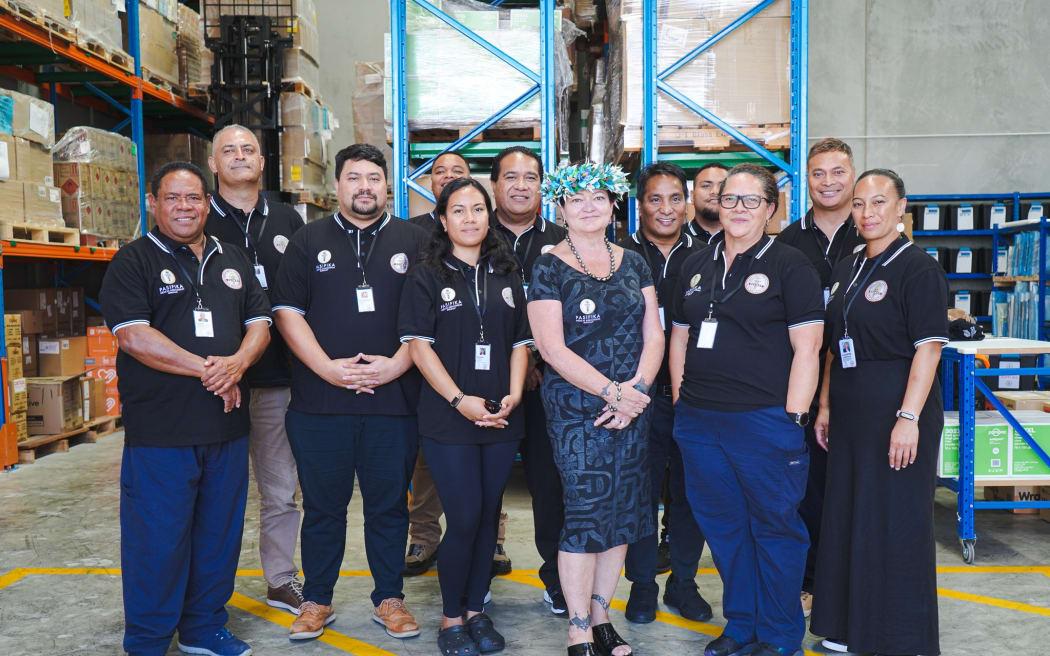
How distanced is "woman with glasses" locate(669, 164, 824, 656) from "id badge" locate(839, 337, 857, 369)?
→ 217 mm

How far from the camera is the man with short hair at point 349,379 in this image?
3402 millimetres

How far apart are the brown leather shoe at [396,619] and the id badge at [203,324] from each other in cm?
140

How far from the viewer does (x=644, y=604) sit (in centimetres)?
364

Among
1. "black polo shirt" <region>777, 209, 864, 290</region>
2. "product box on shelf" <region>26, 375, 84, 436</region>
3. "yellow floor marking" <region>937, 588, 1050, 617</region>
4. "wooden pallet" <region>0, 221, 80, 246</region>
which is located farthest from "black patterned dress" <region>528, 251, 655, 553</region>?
"product box on shelf" <region>26, 375, 84, 436</region>

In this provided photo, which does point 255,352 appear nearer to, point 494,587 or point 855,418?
point 494,587

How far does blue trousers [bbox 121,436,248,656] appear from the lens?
311 centimetres

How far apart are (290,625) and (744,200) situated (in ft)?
8.94

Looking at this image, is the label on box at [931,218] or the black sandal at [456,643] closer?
the black sandal at [456,643]

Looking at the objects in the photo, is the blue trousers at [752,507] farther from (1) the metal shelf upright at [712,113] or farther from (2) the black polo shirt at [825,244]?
(1) the metal shelf upright at [712,113]

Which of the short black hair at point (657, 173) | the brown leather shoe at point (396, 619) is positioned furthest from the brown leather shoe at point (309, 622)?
the short black hair at point (657, 173)

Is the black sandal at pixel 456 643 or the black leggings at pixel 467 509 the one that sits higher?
the black leggings at pixel 467 509

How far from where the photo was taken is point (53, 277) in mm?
9688

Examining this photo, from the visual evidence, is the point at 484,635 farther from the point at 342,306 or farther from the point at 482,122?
the point at 482,122

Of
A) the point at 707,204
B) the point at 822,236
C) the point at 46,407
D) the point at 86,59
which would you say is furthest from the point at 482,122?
the point at 46,407
